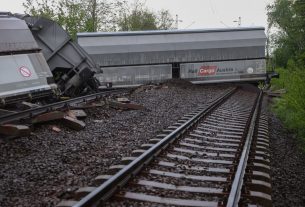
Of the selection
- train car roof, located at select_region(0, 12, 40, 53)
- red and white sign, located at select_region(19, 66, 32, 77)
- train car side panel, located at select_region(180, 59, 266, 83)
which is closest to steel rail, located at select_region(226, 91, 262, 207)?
red and white sign, located at select_region(19, 66, 32, 77)

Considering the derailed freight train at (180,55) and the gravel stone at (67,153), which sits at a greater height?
the derailed freight train at (180,55)

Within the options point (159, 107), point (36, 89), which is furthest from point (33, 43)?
point (159, 107)

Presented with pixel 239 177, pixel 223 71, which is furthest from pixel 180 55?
pixel 239 177

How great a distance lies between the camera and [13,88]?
10.5 m

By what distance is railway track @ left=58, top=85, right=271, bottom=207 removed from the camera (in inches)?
187

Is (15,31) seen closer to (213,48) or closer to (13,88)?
(13,88)

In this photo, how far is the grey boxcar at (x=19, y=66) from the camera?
34.3 feet

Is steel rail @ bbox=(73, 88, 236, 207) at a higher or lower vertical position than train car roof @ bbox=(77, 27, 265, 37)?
lower

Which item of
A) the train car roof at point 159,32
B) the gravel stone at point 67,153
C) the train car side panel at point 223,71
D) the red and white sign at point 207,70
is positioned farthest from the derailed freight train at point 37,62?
the red and white sign at point 207,70

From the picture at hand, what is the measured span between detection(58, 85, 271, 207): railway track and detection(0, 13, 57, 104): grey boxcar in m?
4.50

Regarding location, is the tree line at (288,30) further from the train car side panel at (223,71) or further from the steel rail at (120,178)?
the steel rail at (120,178)

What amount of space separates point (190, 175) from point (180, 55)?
60.1ft

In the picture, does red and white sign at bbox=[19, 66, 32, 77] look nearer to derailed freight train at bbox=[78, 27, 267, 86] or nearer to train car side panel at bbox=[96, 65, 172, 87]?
train car side panel at bbox=[96, 65, 172, 87]

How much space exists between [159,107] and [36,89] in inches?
176
